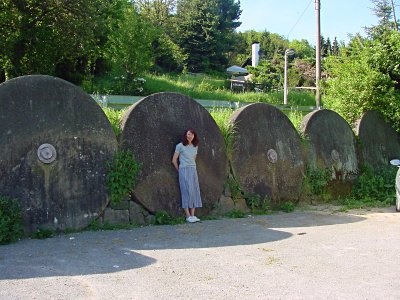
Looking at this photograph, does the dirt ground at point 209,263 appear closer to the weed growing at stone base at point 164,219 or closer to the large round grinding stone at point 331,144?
the weed growing at stone base at point 164,219

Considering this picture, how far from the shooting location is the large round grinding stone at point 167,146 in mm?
6652

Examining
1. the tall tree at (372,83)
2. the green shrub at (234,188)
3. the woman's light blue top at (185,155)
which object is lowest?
the green shrub at (234,188)

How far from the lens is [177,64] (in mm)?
39844

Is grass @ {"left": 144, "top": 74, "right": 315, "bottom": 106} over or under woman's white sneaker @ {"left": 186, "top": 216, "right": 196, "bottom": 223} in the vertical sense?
over

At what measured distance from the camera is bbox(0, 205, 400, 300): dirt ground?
3949 millimetres

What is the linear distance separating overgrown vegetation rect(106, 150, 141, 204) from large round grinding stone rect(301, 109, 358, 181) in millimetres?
3853

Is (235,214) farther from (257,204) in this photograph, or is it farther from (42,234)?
(42,234)

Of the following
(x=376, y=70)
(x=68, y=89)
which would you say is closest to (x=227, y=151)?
(x=68, y=89)

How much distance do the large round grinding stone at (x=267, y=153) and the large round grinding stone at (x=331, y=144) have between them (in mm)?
451

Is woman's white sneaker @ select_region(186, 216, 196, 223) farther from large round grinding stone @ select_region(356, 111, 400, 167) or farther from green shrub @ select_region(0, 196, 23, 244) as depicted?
large round grinding stone @ select_region(356, 111, 400, 167)

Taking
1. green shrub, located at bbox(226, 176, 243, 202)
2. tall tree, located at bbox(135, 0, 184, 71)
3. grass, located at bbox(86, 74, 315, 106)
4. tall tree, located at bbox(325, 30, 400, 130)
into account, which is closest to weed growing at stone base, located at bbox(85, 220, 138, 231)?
green shrub, located at bbox(226, 176, 243, 202)

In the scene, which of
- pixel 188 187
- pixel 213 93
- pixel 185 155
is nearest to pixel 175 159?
pixel 185 155

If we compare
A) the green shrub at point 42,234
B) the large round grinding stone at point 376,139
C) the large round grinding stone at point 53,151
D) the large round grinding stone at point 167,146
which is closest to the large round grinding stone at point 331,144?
the large round grinding stone at point 376,139

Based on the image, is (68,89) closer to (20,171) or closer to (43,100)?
(43,100)
